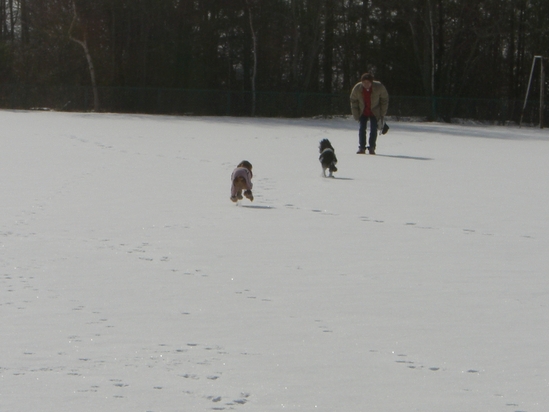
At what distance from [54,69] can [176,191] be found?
38.2 meters

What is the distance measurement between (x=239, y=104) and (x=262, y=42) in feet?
15.5

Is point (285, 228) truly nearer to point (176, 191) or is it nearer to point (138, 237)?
point (138, 237)

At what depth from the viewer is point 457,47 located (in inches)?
1986

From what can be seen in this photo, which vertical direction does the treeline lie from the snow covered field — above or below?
above

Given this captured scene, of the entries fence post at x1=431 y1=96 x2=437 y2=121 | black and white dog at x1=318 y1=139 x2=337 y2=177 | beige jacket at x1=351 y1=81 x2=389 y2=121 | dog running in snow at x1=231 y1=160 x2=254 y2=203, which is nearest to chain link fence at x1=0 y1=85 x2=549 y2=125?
fence post at x1=431 y1=96 x2=437 y2=121

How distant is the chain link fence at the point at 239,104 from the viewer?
4634cm

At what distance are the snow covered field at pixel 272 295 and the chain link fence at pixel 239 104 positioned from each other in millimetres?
32460

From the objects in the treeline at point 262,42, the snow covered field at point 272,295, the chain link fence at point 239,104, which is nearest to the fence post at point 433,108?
the chain link fence at point 239,104

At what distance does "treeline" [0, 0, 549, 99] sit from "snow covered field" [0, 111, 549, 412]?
3593cm

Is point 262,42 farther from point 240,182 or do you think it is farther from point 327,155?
point 240,182

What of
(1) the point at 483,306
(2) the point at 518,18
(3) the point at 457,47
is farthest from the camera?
(2) the point at 518,18

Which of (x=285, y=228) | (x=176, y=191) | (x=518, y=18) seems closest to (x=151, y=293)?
(x=285, y=228)

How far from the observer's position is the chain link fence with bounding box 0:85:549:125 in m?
46.3

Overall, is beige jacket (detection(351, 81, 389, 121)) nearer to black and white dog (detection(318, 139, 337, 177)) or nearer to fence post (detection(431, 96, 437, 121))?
black and white dog (detection(318, 139, 337, 177))
